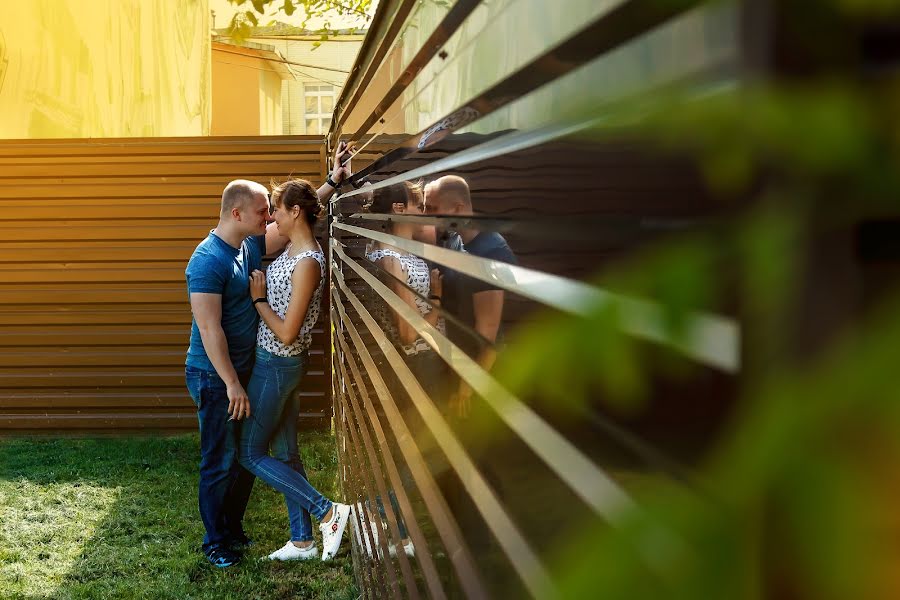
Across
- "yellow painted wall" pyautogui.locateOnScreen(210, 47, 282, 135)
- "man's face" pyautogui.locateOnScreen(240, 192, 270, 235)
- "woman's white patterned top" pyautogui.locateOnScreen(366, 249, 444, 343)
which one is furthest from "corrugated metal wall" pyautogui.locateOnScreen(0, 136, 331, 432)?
"yellow painted wall" pyautogui.locateOnScreen(210, 47, 282, 135)

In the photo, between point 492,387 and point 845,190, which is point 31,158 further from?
point 845,190

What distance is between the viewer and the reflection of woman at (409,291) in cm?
144

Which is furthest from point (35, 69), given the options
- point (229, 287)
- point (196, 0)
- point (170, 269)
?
point (196, 0)

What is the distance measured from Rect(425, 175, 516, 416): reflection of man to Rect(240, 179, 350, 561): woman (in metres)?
3.30

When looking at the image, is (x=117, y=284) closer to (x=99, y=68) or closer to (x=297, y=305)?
(x=99, y=68)

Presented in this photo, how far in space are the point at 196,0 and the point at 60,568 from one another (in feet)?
37.4

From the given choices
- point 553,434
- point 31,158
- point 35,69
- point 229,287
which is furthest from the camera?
point 35,69

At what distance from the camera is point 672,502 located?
0.34 metres

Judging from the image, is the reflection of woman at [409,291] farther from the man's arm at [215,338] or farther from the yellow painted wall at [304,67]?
the yellow painted wall at [304,67]

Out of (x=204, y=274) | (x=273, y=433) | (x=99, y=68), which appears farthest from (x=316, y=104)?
(x=204, y=274)

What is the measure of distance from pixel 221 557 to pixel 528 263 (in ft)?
14.7

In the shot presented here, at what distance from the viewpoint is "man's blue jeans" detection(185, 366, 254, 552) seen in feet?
15.9

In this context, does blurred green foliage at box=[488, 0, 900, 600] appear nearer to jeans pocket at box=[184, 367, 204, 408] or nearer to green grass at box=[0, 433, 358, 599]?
green grass at box=[0, 433, 358, 599]

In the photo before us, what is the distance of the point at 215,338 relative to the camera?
4652 millimetres
